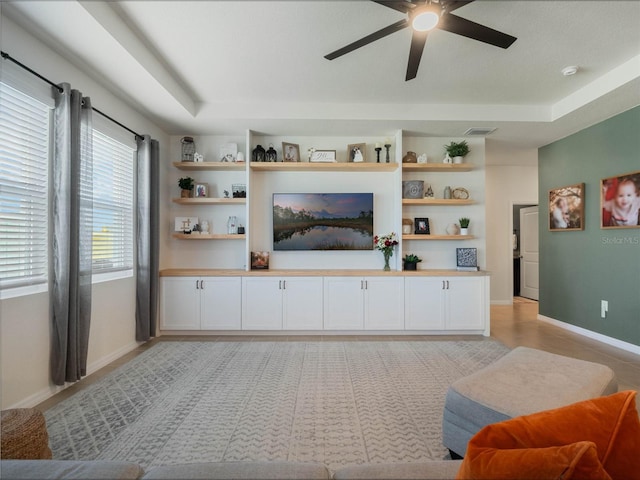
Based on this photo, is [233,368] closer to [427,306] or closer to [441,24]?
[427,306]

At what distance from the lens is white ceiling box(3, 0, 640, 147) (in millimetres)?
2191

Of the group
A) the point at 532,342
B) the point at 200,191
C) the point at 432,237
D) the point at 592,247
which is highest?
the point at 200,191

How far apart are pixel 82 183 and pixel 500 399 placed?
3353 millimetres

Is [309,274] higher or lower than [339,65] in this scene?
lower

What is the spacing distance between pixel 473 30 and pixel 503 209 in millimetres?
4781

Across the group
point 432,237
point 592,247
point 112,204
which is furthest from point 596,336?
point 112,204

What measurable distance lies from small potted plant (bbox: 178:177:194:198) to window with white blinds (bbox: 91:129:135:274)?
692 mm

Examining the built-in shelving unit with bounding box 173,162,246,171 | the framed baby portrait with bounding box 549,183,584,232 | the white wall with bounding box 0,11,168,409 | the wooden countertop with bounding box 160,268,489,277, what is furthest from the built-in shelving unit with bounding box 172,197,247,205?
the framed baby portrait with bounding box 549,183,584,232

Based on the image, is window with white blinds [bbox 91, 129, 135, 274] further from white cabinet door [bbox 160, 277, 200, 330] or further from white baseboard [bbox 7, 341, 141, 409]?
white baseboard [bbox 7, 341, 141, 409]

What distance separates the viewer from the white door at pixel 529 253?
6484mm

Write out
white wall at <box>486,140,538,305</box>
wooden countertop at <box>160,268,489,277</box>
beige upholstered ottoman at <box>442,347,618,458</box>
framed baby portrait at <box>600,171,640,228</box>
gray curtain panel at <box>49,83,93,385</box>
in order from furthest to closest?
white wall at <box>486,140,538,305</box> < wooden countertop at <box>160,268,489,277</box> < framed baby portrait at <box>600,171,640,228</box> < gray curtain panel at <box>49,83,93,385</box> < beige upholstered ottoman at <box>442,347,618,458</box>

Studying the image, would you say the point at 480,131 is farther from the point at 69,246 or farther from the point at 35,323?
the point at 35,323

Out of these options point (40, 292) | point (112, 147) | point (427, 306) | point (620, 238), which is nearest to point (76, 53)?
point (112, 147)

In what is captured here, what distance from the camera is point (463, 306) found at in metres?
3.89
